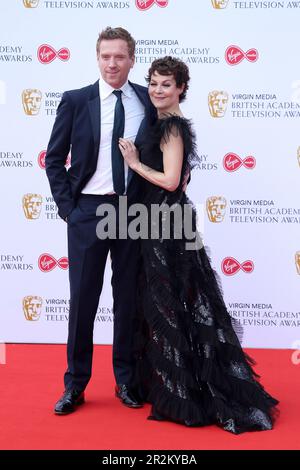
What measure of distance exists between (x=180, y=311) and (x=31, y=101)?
1905mm

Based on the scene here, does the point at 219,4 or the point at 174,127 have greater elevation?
the point at 219,4

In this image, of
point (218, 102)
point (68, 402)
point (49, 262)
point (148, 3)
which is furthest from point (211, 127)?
point (68, 402)

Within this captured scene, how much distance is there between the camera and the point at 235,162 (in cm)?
418

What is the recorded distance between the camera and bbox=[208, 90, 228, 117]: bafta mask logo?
4.15 m

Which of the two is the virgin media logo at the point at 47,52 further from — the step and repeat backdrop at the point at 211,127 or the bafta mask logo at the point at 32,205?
the bafta mask logo at the point at 32,205

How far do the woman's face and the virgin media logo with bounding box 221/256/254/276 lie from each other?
153 centimetres

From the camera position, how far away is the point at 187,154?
9.69 ft

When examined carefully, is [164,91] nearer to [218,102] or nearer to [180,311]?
[180,311]

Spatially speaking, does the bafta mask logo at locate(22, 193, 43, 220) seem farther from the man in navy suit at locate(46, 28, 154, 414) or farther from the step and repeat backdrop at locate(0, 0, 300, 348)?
the man in navy suit at locate(46, 28, 154, 414)

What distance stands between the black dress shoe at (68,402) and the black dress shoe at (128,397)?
19 cm

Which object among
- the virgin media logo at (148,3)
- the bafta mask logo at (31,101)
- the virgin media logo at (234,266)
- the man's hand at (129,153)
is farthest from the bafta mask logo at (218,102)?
the man's hand at (129,153)

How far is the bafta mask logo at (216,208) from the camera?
4227mm
